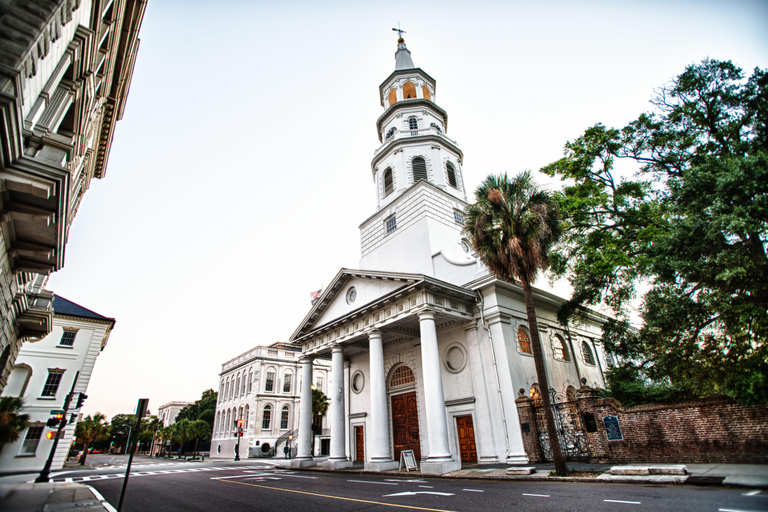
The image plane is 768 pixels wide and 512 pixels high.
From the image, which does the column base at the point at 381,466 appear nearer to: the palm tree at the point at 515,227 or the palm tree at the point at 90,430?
the palm tree at the point at 515,227

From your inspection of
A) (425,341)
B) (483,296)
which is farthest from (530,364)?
(425,341)

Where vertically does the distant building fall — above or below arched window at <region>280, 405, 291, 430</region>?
above

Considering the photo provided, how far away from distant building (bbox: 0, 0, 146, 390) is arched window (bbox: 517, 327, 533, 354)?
17.8 meters

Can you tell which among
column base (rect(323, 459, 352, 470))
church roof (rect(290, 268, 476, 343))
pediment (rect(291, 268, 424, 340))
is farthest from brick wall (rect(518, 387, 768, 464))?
column base (rect(323, 459, 352, 470))

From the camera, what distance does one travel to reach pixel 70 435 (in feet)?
89.1

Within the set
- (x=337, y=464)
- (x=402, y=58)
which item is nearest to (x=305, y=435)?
(x=337, y=464)

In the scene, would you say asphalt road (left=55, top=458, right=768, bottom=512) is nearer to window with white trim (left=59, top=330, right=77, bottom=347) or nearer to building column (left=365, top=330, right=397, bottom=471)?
building column (left=365, top=330, right=397, bottom=471)

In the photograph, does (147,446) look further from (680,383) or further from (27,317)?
(680,383)

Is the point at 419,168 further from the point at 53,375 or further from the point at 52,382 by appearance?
the point at 52,382

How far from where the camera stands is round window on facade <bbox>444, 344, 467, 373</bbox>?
1873 centimetres

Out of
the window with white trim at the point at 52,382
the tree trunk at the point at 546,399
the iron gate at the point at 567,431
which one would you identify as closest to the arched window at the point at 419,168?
the tree trunk at the point at 546,399

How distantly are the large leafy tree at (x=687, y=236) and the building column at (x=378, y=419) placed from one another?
379 inches

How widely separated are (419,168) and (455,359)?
14606 mm

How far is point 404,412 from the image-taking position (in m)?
21.0
